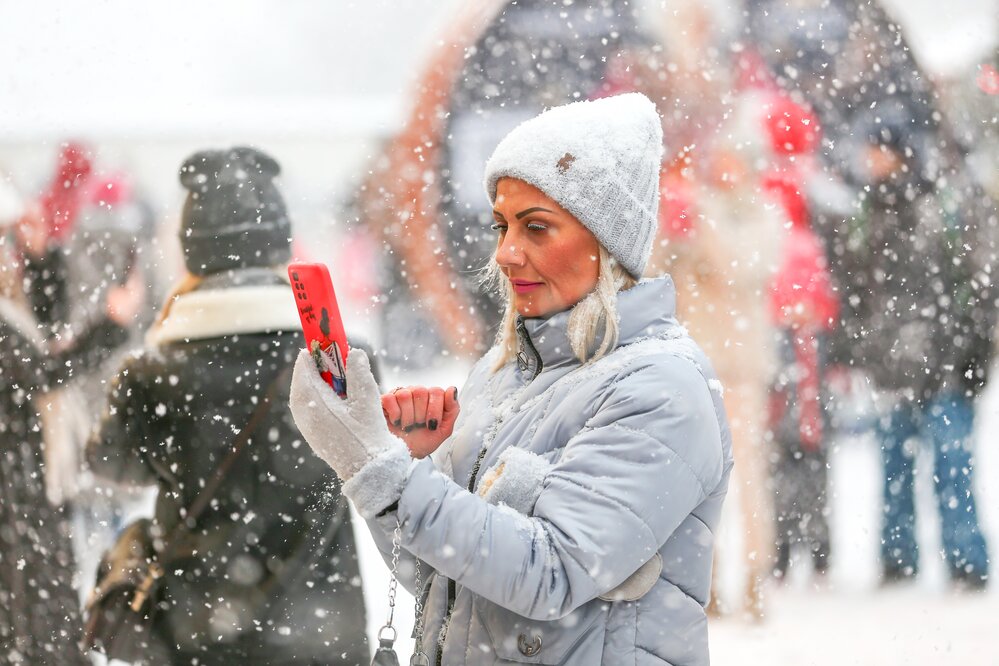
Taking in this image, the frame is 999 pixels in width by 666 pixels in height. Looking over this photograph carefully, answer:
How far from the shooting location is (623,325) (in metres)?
1.30

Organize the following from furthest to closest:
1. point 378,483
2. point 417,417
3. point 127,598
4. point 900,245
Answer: point 900,245 < point 127,598 < point 417,417 < point 378,483

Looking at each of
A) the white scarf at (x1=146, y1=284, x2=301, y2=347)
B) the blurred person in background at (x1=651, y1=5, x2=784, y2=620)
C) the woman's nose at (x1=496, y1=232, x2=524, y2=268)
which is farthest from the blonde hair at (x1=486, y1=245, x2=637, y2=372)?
the blurred person in background at (x1=651, y1=5, x2=784, y2=620)

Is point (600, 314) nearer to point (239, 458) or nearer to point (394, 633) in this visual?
point (394, 633)

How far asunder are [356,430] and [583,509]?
0.29 m

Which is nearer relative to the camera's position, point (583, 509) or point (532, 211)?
point (583, 509)

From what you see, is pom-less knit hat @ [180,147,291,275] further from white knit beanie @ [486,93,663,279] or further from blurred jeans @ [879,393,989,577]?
blurred jeans @ [879,393,989,577]

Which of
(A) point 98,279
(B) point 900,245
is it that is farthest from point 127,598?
(B) point 900,245

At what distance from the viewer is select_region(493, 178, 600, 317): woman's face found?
1.32m

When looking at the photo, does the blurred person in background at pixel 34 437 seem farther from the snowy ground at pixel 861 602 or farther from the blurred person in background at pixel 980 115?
the blurred person in background at pixel 980 115

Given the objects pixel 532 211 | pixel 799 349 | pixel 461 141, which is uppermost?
pixel 461 141

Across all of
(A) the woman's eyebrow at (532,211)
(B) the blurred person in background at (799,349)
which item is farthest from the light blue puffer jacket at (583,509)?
(B) the blurred person in background at (799,349)

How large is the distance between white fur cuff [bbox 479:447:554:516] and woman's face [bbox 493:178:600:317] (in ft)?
0.77

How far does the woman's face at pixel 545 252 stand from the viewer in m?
1.32

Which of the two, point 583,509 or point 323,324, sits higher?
point 323,324
